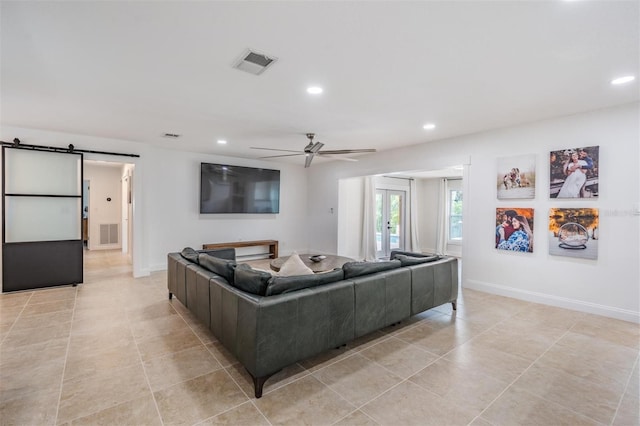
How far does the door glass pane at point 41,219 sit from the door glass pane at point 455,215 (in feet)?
29.1

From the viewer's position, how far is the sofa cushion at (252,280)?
246 cm

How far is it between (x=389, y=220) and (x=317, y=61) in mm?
6687

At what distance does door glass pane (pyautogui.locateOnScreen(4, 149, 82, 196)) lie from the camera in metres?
4.76

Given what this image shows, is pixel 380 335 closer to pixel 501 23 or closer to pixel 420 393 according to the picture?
pixel 420 393

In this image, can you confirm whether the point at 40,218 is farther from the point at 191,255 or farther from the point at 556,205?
the point at 556,205

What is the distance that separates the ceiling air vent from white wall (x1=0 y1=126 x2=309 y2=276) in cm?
420

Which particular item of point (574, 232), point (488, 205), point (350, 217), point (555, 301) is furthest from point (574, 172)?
point (350, 217)

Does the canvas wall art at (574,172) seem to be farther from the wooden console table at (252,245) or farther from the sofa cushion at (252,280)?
the wooden console table at (252,245)

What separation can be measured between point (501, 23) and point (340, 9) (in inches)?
44.5

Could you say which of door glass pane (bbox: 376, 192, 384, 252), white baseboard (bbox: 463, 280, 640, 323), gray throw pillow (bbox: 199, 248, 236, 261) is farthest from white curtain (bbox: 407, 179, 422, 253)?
gray throw pillow (bbox: 199, 248, 236, 261)

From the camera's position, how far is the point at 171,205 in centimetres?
656

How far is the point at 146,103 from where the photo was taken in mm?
3656

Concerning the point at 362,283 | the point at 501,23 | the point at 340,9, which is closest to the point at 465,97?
the point at 501,23

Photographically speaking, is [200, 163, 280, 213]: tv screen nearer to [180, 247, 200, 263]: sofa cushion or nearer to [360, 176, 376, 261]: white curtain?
[360, 176, 376, 261]: white curtain
